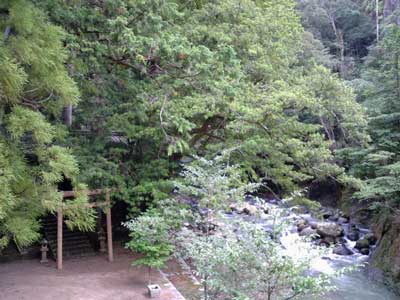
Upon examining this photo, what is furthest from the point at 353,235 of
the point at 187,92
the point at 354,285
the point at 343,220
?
the point at 187,92

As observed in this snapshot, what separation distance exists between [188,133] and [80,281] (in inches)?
157

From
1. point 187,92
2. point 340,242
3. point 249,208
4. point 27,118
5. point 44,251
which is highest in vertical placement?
point 187,92

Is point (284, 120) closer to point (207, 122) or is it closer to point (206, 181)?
point (207, 122)

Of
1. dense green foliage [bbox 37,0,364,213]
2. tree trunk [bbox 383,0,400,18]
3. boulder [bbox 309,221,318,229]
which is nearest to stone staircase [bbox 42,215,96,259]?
dense green foliage [bbox 37,0,364,213]

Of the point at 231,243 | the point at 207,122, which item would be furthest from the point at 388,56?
the point at 231,243

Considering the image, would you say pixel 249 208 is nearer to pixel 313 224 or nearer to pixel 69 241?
pixel 313 224

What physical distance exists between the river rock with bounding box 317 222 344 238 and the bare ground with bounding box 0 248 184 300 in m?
6.83

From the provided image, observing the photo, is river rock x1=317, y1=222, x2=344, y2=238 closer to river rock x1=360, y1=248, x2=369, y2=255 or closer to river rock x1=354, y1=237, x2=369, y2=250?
river rock x1=354, y1=237, x2=369, y2=250

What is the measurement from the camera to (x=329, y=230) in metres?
13.9

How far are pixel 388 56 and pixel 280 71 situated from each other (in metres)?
6.55

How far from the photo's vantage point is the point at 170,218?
8.02 metres

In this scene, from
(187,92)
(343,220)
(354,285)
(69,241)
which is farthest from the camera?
(343,220)

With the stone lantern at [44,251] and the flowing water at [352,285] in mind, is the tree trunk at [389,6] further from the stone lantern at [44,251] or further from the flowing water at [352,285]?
the stone lantern at [44,251]

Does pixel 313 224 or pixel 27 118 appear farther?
pixel 313 224
